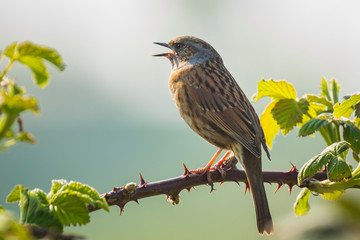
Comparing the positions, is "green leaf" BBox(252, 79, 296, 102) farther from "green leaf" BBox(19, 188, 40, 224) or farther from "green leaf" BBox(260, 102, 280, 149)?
"green leaf" BBox(19, 188, 40, 224)

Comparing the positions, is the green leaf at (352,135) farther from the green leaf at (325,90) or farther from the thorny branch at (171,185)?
the green leaf at (325,90)

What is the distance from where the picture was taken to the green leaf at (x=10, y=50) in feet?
3.44

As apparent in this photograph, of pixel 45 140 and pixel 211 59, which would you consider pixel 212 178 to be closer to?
pixel 211 59

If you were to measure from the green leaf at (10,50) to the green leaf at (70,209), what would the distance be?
22.5 inches

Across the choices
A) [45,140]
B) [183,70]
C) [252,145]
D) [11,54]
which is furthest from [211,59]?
[45,140]

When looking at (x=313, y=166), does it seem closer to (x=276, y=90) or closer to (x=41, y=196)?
(x=276, y=90)

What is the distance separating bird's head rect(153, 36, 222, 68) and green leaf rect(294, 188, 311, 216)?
11.1ft

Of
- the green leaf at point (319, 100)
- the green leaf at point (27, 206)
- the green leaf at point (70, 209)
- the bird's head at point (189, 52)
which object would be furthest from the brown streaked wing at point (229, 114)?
the green leaf at point (27, 206)

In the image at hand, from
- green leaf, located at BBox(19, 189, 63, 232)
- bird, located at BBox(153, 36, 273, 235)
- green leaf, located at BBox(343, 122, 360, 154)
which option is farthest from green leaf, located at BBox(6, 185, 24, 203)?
bird, located at BBox(153, 36, 273, 235)

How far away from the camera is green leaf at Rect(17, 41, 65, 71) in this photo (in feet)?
3.54

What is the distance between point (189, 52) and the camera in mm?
5988

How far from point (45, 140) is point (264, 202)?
111017mm

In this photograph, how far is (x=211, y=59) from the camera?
5.84 meters

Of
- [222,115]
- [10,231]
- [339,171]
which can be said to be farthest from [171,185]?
[222,115]
